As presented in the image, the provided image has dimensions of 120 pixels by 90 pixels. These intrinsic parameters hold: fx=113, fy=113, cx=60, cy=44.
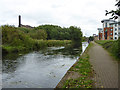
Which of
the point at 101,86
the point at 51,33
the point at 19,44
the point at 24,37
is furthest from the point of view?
the point at 51,33

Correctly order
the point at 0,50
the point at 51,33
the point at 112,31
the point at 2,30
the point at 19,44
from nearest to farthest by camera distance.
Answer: the point at 0,50, the point at 2,30, the point at 19,44, the point at 112,31, the point at 51,33

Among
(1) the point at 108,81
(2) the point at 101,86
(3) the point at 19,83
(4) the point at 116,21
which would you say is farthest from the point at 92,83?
(3) the point at 19,83

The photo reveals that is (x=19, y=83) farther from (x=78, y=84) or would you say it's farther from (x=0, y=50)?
(x=0, y=50)

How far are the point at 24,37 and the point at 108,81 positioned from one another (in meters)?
23.2

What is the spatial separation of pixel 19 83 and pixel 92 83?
359cm

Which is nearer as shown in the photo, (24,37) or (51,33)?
(24,37)

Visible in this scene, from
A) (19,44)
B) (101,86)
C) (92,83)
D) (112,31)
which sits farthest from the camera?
(112,31)

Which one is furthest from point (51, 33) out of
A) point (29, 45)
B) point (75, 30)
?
point (29, 45)

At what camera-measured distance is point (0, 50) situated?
1766 cm

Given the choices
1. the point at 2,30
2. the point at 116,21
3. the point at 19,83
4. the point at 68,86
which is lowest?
the point at 19,83

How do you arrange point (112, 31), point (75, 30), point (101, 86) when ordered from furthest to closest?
point (112, 31) < point (75, 30) < point (101, 86)

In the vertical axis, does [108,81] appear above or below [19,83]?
above

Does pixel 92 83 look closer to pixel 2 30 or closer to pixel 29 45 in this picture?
pixel 2 30

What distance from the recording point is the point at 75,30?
50.9 m
